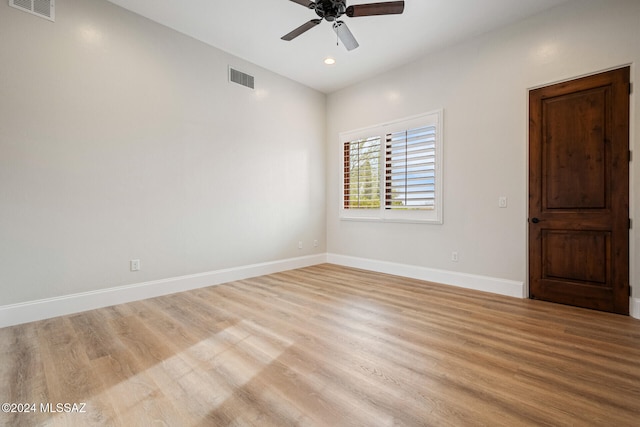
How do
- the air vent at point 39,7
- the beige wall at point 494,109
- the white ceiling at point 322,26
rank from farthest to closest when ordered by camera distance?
1. the white ceiling at point 322,26
2. the beige wall at point 494,109
3. the air vent at point 39,7

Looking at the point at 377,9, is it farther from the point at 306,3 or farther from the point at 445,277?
the point at 445,277

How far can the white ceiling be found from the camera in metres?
3.23

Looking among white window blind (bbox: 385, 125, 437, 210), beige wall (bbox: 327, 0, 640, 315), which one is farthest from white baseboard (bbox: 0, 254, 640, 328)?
white window blind (bbox: 385, 125, 437, 210)

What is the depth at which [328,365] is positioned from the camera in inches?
79.0

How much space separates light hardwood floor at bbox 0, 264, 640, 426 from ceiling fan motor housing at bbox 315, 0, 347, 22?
2.96 m

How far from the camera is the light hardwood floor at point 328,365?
5.02ft

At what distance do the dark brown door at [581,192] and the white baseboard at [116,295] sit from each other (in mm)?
3883

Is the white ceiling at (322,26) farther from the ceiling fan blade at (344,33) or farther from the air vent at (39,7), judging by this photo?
the air vent at (39,7)

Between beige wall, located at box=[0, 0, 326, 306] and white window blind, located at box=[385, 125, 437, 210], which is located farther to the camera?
white window blind, located at box=[385, 125, 437, 210]

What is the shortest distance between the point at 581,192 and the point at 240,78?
4689 millimetres

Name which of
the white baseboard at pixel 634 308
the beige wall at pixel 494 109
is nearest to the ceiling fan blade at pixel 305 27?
the beige wall at pixel 494 109

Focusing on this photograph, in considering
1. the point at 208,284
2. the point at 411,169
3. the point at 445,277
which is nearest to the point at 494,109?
the point at 411,169

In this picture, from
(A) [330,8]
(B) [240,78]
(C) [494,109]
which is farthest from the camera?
(B) [240,78]

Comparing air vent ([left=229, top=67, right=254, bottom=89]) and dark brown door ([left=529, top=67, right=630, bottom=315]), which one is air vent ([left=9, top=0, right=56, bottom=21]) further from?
dark brown door ([left=529, top=67, right=630, bottom=315])
